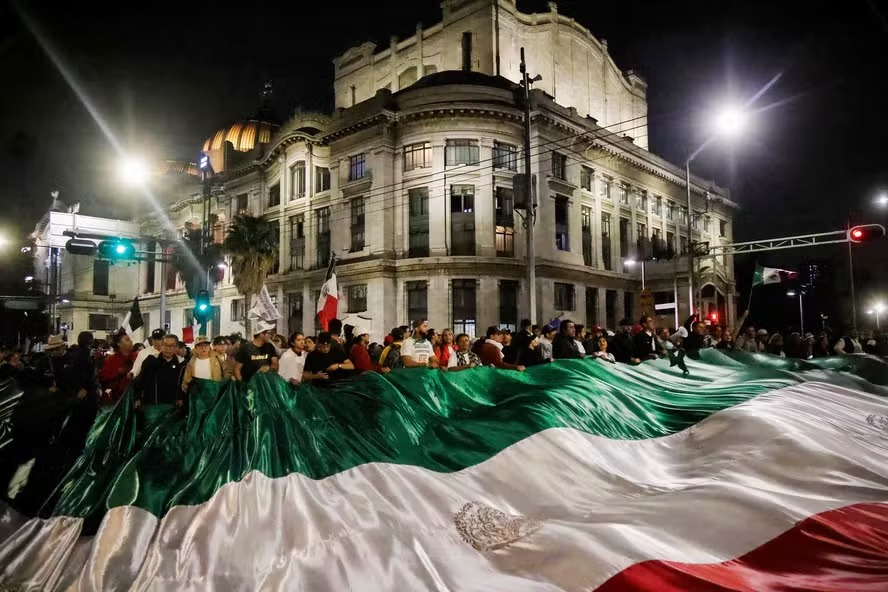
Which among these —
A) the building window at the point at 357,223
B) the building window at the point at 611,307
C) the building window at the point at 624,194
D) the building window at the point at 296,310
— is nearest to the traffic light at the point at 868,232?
the building window at the point at 611,307

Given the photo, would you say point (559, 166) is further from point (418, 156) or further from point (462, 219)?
point (418, 156)

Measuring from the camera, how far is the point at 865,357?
9.73m

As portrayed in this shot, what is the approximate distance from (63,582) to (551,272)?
32.1 meters

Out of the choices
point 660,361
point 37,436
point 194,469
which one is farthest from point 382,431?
point 660,361

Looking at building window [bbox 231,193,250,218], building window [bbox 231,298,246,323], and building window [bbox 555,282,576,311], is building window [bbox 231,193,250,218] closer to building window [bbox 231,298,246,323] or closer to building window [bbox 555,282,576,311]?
building window [bbox 231,298,246,323]

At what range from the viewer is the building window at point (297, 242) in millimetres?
39938

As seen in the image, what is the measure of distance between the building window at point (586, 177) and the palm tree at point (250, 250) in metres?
20.2

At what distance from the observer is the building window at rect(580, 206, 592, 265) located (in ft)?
127

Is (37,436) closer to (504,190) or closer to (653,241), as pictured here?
(504,190)

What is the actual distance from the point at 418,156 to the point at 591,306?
49.7 ft

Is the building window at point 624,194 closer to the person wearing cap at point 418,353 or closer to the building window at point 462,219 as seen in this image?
the building window at point 462,219

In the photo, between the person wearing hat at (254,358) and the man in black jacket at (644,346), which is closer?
the person wearing hat at (254,358)

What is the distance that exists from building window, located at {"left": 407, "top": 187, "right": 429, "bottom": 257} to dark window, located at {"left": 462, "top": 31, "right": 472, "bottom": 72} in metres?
12.6

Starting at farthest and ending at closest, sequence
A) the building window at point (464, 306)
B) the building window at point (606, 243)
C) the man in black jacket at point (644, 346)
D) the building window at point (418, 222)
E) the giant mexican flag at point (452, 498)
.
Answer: the building window at point (606, 243) → the building window at point (418, 222) → the building window at point (464, 306) → the man in black jacket at point (644, 346) → the giant mexican flag at point (452, 498)
